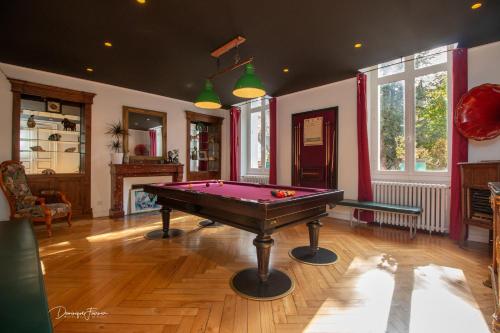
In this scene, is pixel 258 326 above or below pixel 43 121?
below

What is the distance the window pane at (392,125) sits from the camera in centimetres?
413

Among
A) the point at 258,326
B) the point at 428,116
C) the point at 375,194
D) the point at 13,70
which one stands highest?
the point at 13,70

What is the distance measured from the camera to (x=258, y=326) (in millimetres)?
1614

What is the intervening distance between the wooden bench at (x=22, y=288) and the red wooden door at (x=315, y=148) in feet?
15.1

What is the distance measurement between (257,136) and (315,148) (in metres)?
2.07

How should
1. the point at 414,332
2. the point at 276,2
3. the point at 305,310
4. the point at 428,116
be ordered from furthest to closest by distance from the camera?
the point at 428,116
the point at 276,2
the point at 305,310
the point at 414,332

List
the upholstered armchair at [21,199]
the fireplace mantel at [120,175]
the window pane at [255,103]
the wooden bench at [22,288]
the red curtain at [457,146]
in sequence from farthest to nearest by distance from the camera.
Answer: the window pane at [255,103], the fireplace mantel at [120,175], the upholstered armchair at [21,199], the red curtain at [457,146], the wooden bench at [22,288]

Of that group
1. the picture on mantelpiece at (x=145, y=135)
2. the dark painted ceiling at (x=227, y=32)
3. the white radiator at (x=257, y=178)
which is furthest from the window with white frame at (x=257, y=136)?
the picture on mantelpiece at (x=145, y=135)

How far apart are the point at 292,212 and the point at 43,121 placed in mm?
5003

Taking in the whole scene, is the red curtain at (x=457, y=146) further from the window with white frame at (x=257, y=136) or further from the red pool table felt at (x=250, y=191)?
the window with white frame at (x=257, y=136)

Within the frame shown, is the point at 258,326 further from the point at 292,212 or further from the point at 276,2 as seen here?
the point at 276,2

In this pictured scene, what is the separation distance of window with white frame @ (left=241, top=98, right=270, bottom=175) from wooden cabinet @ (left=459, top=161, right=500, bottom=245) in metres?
4.10

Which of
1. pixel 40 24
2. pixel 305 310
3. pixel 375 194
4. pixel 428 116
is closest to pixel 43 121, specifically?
pixel 40 24

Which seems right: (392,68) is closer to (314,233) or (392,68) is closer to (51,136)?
(314,233)
